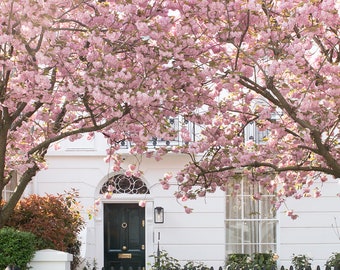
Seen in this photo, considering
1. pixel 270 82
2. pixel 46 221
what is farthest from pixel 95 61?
pixel 46 221

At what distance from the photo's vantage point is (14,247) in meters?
9.74

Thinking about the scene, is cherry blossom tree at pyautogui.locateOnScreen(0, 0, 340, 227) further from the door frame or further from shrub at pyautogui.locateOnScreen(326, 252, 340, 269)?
the door frame

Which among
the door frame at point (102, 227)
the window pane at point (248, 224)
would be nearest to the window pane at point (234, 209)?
the window pane at point (248, 224)

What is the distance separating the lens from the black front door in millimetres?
18766

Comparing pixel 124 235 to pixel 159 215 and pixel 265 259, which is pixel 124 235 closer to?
pixel 159 215

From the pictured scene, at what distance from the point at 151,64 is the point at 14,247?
2.89 m

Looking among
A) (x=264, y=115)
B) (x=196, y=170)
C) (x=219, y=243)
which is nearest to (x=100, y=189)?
(x=219, y=243)

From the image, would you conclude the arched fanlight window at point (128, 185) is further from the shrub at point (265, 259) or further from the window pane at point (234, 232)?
the shrub at point (265, 259)

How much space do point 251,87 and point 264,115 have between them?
590 mm

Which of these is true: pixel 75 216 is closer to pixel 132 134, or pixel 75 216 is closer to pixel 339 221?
pixel 132 134

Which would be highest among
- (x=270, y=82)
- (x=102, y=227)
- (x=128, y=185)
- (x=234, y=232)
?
(x=270, y=82)

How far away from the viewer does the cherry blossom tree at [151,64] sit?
27.4 feet

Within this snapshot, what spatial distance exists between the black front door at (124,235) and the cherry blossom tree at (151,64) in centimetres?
831

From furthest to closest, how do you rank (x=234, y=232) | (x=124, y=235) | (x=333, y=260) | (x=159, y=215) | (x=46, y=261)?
1. (x=124, y=235)
2. (x=234, y=232)
3. (x=159, y=215)
4. (x=333, y=260)
5. (x=46, y=261)
